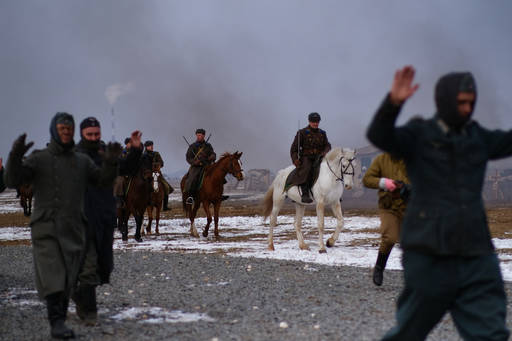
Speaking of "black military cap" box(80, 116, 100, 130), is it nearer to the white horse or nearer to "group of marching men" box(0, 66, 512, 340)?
"group of marching men" box(0, 66, 512, 340)

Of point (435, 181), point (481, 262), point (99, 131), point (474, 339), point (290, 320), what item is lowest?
point (290, 320)

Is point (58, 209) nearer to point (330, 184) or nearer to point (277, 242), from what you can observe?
point (330, 184)

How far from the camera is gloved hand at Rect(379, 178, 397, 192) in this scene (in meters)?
7.14

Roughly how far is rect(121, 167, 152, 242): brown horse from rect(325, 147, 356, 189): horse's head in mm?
5371


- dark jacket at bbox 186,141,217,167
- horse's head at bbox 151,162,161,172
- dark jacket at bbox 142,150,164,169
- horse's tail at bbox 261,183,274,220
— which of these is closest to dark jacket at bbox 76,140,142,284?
horse's tail at bbox 261,183,274,220

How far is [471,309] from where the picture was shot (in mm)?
3395

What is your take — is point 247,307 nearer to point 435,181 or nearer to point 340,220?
point 435,181

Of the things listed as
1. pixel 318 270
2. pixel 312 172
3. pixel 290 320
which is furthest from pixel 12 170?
pixel 312 172

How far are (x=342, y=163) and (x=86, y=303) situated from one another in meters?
8.04

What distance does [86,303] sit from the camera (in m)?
6.29

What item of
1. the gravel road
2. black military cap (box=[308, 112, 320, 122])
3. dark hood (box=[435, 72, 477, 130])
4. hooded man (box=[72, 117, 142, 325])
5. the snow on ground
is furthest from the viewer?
black military cap (box=[308, 112, 320, 122])

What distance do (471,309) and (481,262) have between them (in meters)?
0.25

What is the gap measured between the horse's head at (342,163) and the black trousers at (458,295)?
963 cm

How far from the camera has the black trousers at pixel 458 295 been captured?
3369 millimetres
